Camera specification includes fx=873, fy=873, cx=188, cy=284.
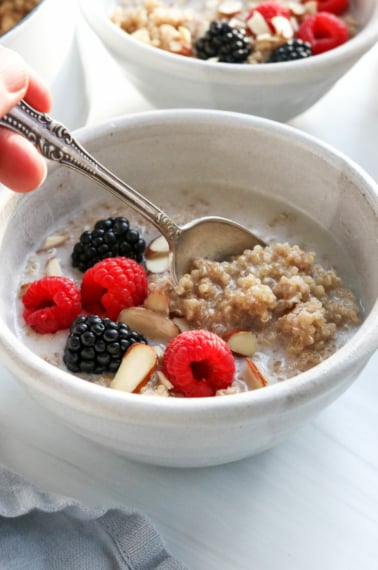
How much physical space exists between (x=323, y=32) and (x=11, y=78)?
82cm

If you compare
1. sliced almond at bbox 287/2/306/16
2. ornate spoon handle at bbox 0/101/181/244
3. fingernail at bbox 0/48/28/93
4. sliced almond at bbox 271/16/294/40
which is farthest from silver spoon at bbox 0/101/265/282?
sliced almond at bbox 287/2/306/16

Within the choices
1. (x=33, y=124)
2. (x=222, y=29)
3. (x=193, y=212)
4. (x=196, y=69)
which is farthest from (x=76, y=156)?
(x=222, y=29)

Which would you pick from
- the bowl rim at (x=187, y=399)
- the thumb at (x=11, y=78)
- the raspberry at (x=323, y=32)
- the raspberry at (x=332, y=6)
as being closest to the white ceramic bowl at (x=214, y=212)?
the bowl rim at (x=187, y=399)

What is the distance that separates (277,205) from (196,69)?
0.25m

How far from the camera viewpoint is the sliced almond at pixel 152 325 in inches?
42.1

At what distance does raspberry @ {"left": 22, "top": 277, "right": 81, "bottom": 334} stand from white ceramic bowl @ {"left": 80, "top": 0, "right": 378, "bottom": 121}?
1.42ft

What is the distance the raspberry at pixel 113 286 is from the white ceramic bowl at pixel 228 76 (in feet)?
1.23

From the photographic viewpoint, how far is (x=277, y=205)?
1.27m

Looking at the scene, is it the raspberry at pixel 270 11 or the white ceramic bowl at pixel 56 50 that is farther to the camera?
A: the raspberry at pixel 270 11

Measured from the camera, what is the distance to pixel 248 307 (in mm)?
1067

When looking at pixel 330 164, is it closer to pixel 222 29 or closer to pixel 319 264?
pixel 319 264

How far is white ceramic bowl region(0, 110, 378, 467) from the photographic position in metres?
0.87

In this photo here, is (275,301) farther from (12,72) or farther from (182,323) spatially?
(12,72)

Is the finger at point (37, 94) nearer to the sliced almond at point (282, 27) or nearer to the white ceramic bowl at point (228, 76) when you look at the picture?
the white ceramic bowl at point (228, 76)
